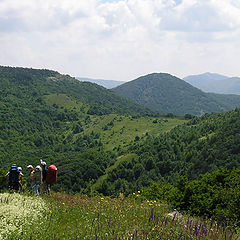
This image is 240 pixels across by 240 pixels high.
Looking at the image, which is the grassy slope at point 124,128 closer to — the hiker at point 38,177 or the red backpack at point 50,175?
the red backpack at point 50,175

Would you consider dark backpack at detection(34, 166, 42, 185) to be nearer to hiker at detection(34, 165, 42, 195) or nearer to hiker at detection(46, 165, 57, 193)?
hiker at detection(34, 165, 42, 195)

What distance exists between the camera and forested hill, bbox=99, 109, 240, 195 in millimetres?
74062

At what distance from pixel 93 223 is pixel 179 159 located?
309 ft

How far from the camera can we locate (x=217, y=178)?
45.2 feet

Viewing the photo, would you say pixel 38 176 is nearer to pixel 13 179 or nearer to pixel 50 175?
pixel 50 175

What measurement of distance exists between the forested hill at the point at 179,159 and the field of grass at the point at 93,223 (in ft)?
191

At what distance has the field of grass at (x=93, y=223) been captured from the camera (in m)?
6.96

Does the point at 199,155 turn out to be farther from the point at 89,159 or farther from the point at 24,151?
the point at 24,151

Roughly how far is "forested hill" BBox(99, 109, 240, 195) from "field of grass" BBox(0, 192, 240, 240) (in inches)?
2298

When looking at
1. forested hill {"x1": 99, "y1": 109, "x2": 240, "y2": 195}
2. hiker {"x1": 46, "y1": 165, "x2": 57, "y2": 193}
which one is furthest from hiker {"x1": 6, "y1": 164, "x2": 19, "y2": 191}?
forested hill {"x1": 99, "y1": 109, "x2": 240, "y2": 195}

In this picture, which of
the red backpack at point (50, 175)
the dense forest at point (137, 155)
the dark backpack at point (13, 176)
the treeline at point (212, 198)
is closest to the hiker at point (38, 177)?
the red backpack at point (50, 175)

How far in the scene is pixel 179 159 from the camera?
9856 centimetres

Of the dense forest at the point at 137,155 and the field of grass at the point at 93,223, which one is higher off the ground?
the field of grass at the point at 93,223

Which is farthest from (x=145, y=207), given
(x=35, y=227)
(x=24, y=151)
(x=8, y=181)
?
(x=24, y=151)
